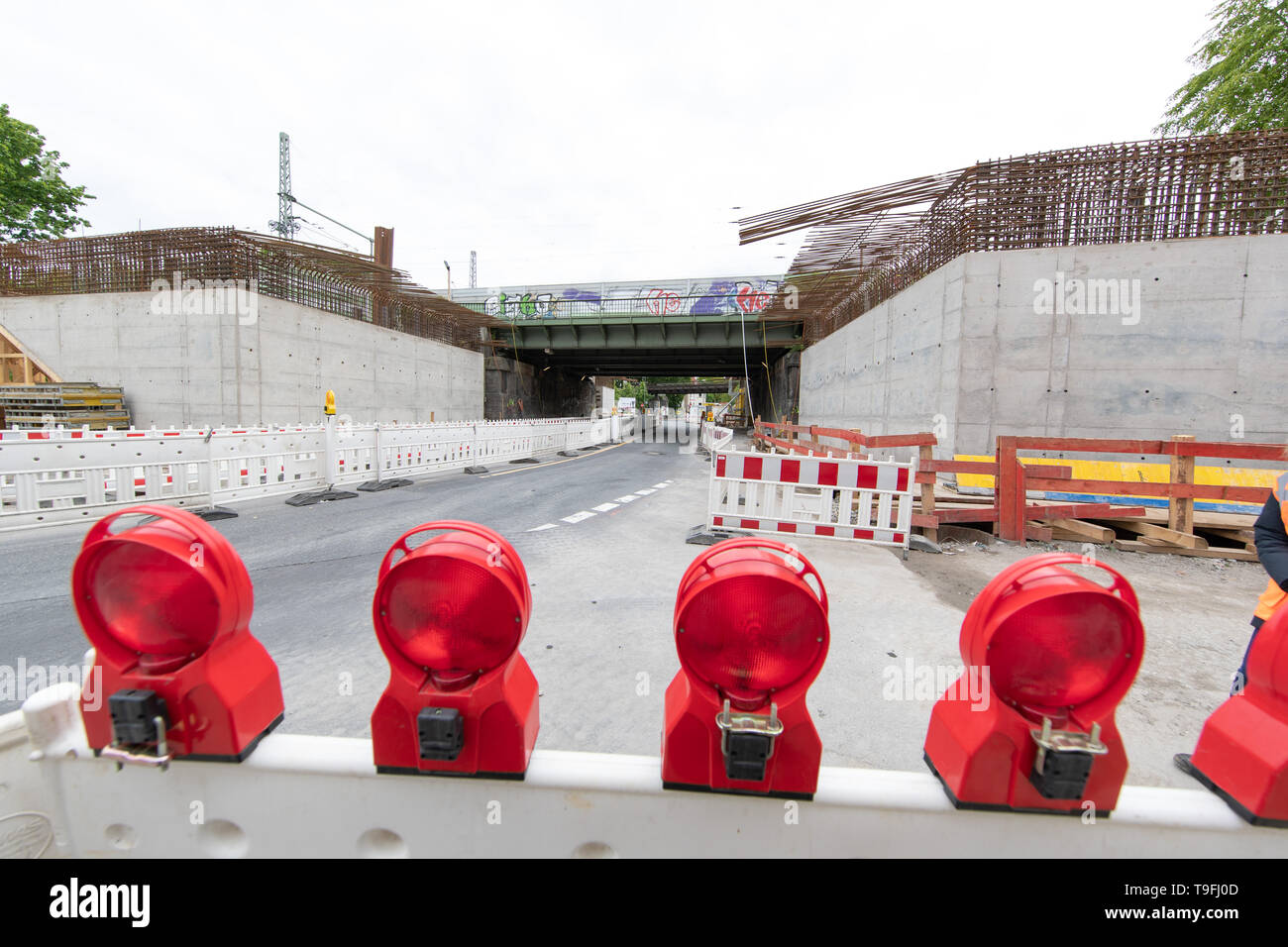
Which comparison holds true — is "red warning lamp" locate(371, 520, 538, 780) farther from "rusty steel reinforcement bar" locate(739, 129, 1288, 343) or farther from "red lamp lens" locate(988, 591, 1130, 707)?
"rusty steel reinforcement bar" locate(739, 129, 1288, 343)

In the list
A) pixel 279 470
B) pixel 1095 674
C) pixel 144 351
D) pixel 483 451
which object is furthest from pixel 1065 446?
pixel 144 351

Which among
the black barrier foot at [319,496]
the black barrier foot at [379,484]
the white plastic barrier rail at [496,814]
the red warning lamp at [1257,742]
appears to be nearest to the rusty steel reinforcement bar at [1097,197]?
the black barrier foot at [379,484]

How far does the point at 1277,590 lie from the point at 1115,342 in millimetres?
9026

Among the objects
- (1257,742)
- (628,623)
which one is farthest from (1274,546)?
(628,623)

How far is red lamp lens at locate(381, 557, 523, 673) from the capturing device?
1360 millimetres

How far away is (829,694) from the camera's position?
2957mm

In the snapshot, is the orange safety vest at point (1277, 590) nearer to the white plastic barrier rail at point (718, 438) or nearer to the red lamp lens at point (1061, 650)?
the red lamp lens at point (1061, 650)

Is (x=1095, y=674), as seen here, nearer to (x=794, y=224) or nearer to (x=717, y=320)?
(x=794, y=224)

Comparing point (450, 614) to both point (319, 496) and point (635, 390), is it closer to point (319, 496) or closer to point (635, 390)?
point (319, 496)

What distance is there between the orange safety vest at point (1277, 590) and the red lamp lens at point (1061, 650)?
198cm

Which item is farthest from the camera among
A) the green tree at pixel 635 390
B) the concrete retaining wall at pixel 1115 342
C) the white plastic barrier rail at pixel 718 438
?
the green tree at pixel 635 390

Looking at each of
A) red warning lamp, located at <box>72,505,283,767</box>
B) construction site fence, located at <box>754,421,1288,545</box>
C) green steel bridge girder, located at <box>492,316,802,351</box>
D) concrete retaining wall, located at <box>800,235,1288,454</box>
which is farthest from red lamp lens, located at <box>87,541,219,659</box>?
green steel bridge girder, located at <box>492,316,802,351</box>

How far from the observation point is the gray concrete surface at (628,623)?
2645 mm

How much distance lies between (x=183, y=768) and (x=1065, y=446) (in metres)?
8.43
